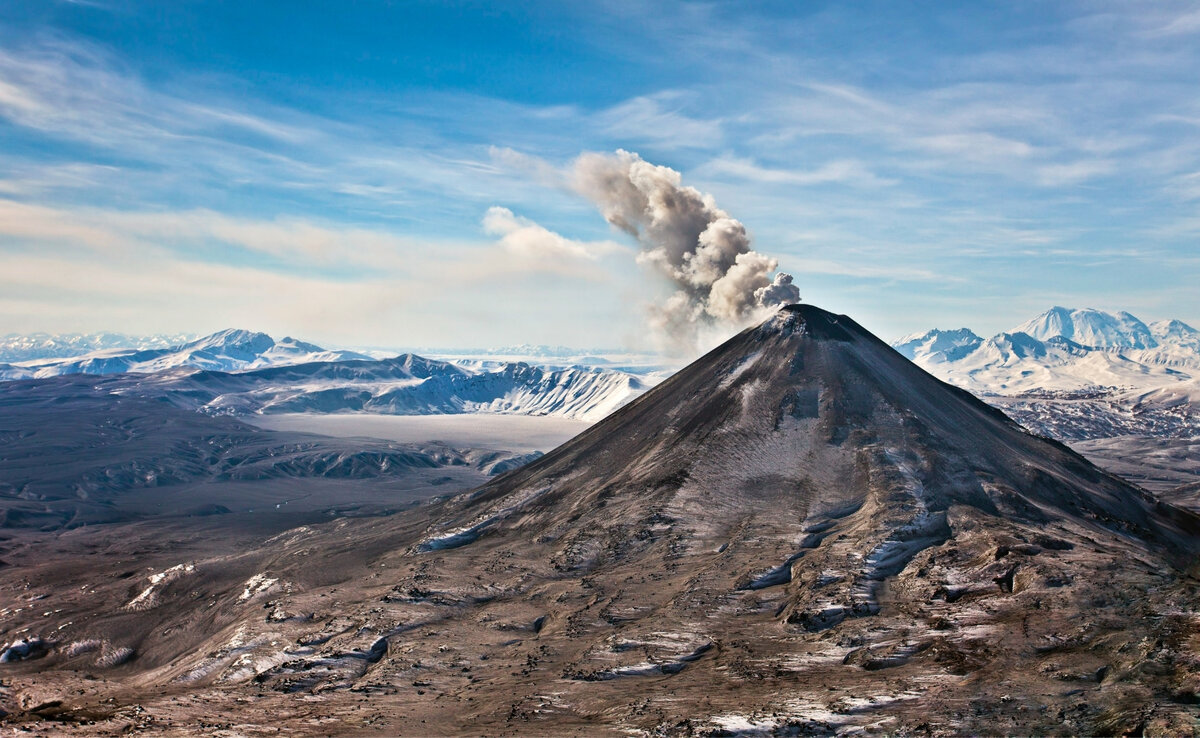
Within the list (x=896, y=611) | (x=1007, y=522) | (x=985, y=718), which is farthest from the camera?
(x=1007, y=522)

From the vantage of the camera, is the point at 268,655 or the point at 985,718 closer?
the point at 985,718

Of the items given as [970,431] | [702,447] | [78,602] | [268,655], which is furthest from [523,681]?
[78,602]

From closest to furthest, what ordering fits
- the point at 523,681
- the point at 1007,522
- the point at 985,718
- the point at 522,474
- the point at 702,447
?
the point at 985,718
the point at 523,681
the point at 1007,522
the point at 702,447
the point at 522,474

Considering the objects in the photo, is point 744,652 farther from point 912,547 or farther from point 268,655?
point 268,655

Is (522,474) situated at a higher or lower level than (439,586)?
higher

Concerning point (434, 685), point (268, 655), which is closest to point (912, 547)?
point (434, 685)

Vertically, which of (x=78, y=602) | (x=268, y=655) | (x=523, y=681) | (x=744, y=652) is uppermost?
(x=744, y=652)

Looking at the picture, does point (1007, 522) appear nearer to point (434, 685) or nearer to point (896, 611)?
point (896, 611)
